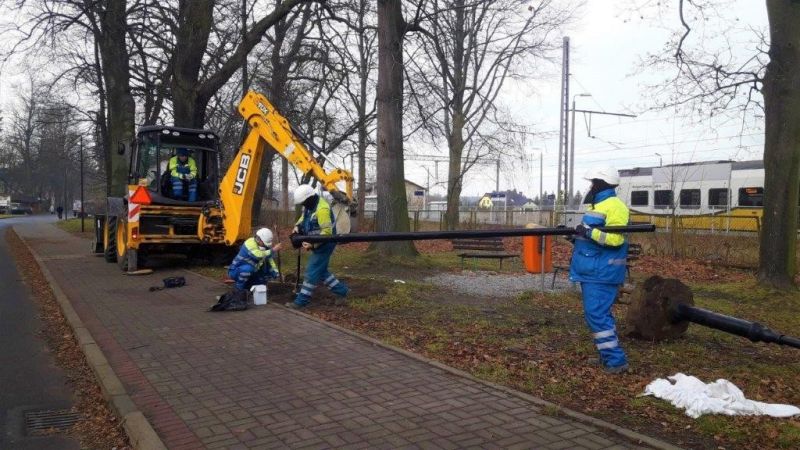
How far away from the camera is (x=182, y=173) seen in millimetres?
14391

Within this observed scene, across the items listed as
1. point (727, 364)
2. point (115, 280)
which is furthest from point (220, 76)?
point (727, 364)

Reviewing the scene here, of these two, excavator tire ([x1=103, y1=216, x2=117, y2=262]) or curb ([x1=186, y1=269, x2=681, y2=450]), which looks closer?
curb ([x1=186, y1=269, x2=681, y2=450])

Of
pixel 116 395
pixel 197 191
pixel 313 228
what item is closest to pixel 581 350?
pixel 313 228

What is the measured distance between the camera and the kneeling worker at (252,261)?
31.5ft

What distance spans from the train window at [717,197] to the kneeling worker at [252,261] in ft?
81.5

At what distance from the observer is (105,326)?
26.6ft

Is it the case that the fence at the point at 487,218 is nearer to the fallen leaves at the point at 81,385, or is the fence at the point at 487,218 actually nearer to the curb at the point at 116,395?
the fallen leaves at the point at 81,385

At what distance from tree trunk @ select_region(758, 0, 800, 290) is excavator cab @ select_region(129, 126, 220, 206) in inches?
434

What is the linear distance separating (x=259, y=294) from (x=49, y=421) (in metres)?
4.18

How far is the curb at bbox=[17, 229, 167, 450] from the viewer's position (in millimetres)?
4410

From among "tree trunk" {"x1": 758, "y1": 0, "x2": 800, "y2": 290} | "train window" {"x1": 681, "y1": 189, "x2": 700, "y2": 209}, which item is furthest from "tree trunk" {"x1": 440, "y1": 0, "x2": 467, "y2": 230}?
"tree trunk" {"x1": 758, "y1": 0, "x2": 800, "y2": 290}

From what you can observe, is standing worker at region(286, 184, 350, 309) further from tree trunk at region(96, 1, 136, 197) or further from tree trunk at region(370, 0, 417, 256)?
tree trunk at region(96, 1, 136, 197)

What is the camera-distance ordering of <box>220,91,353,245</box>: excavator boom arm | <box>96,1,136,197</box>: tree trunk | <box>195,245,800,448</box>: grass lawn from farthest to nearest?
<box>96,1,136,197</box>: tree trunk → <box>220,91,353,245</box>: excavator boom arm → <box>195,245,800,448</box>: grass lawn

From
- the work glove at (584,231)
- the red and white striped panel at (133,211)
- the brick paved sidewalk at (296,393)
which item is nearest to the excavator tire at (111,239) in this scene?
the red and white striped panel at (133,211)
